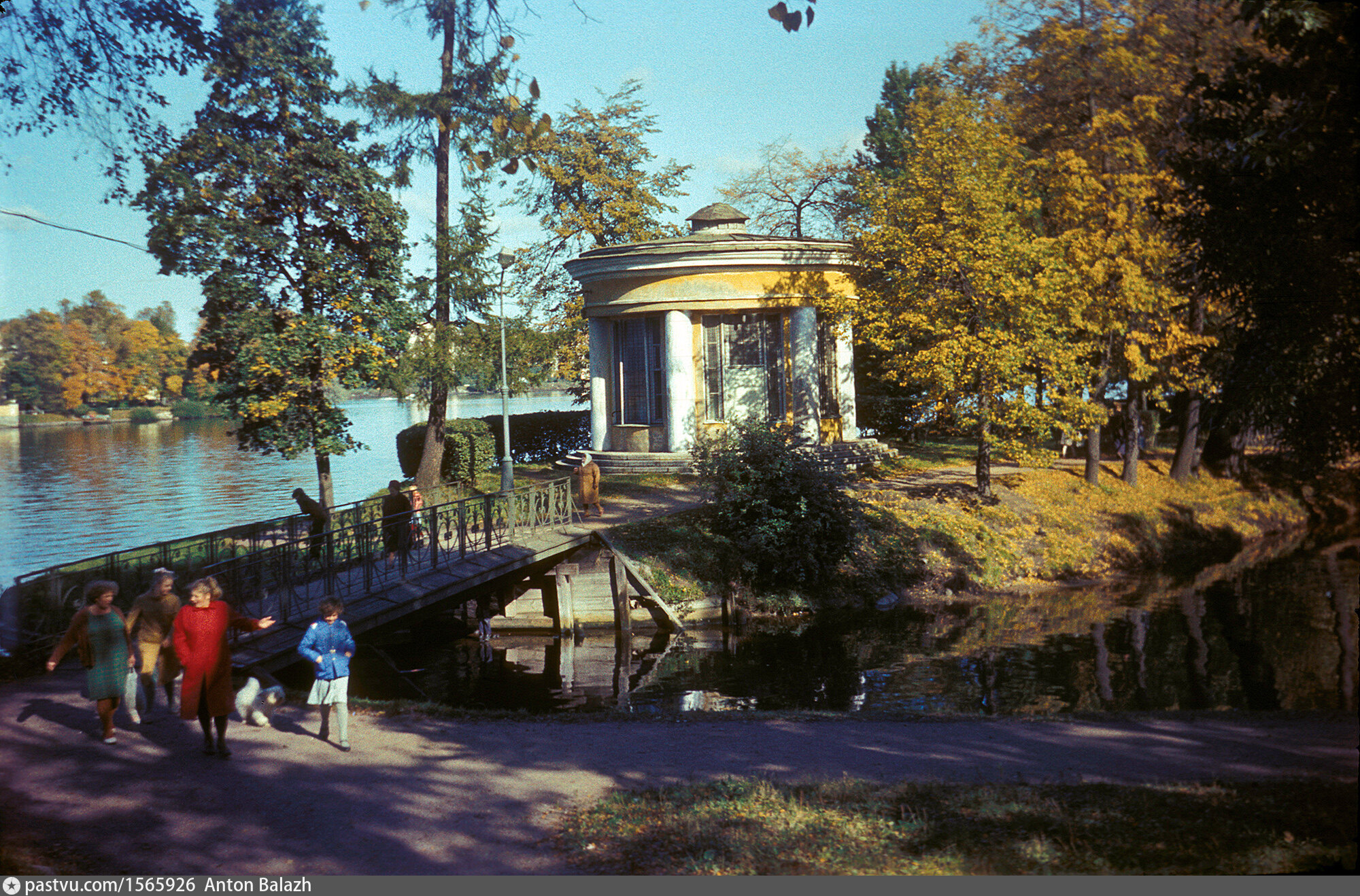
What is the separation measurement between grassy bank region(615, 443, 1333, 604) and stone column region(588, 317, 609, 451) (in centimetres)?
818

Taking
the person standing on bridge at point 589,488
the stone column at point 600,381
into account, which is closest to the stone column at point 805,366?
the stone column at point 600,381

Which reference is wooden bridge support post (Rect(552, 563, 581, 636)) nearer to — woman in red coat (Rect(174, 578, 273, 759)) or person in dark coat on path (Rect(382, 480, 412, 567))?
person in dark coat on path (Rect(382, 480, 412, 567))

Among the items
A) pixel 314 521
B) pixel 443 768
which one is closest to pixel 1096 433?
pixel 314 521

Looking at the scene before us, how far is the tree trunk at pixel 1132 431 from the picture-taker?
3000 centimetres

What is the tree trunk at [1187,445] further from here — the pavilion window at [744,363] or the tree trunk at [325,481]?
the tree trunk at [325,481]

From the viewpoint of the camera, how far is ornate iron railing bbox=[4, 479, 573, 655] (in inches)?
510

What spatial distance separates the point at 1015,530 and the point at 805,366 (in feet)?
24.9

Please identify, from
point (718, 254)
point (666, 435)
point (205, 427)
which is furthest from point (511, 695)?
point (205, 427)

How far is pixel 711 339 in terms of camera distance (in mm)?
28625

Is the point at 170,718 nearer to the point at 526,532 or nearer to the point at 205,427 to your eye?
the point at 526,532

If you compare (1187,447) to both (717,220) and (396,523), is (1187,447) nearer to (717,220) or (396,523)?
(717,220)

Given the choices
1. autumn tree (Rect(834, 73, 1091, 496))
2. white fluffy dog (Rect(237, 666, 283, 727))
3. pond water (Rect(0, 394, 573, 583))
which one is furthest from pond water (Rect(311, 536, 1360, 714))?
autumn tree (Rect(834, 73, 1091, 496))

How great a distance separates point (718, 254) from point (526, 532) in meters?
11.1

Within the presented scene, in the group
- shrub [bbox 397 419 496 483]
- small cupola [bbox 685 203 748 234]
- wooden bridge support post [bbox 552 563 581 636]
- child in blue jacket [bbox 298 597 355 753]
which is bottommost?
wooden bridge support post [bbox 552 563 581 636]
